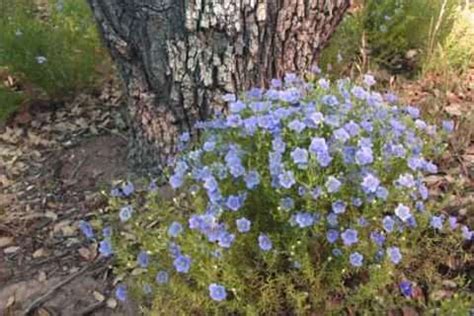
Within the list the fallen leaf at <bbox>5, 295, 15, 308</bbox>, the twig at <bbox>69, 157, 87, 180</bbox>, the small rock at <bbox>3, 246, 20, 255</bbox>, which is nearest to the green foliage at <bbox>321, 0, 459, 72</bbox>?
the twig at <bbox>69, 157, 87, 180</bbox>

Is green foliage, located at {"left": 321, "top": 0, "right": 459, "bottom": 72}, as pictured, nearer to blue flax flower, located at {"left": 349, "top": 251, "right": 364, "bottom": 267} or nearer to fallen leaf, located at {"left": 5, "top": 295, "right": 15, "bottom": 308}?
blue flax flower, located at {"left": 349, "top": 251, "right": 364, "bottom": 267}

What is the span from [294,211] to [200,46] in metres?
0.94

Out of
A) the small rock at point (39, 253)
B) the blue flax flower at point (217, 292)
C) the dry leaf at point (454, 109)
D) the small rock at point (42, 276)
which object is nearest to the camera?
the blue flax flower at point (217, 292)

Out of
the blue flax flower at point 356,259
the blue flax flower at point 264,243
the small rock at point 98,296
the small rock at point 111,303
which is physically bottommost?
the small rock at point 111,303

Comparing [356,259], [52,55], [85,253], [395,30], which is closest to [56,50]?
[52,55]

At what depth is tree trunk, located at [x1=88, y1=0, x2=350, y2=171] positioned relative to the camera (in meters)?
2.64

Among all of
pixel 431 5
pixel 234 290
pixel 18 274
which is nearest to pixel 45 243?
pixel 18 274

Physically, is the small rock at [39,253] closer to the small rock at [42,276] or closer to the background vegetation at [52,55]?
the small rock at [42,276]

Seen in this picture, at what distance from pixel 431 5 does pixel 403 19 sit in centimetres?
18

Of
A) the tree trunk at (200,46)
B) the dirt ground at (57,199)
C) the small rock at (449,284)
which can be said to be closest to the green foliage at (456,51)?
the tree trunk at (200,46)

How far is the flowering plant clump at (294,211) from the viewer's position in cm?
199

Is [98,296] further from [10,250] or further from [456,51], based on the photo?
[456,51]

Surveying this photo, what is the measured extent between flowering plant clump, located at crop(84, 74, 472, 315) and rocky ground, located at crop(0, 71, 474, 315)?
41cm

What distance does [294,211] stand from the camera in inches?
80.1
